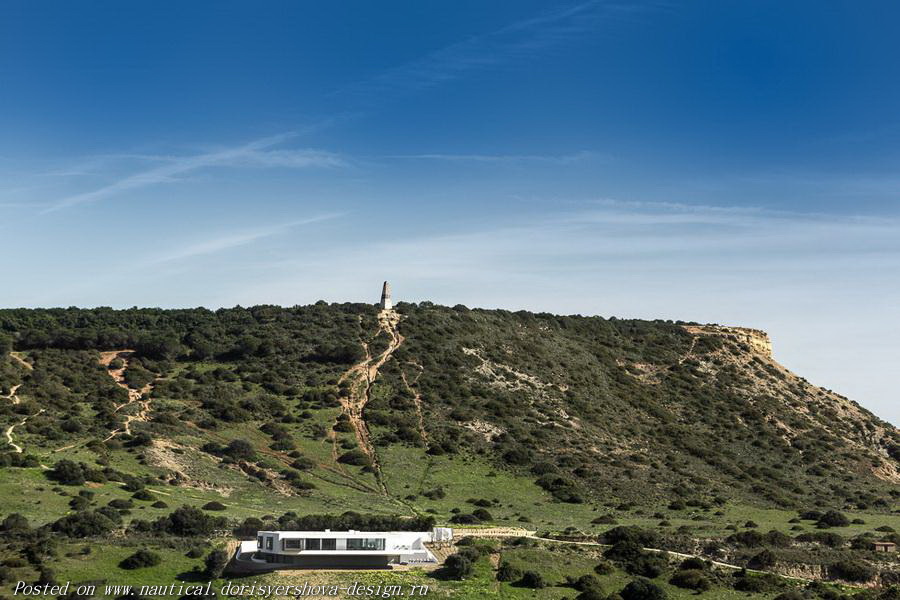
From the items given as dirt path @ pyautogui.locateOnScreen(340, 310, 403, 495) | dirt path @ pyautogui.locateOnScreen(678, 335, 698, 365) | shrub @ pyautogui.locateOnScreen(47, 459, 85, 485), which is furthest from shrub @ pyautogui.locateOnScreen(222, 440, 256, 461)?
dirt path @ pyautogui.locateOnScreen(678, 335, 698, 365)

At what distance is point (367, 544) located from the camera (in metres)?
55.6

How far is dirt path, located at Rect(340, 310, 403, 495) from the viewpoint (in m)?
89.9

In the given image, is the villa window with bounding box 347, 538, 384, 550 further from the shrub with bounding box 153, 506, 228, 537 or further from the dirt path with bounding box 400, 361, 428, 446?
the dirt path with bounding box 400, 361, 428, 446

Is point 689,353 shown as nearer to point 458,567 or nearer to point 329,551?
point 458,567

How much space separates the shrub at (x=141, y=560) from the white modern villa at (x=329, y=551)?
4808 millimetres

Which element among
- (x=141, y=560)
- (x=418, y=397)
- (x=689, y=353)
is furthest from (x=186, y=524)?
(x=689, y=353)

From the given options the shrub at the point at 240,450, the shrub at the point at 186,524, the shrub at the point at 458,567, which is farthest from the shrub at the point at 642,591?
the shrub at the point at 240,450

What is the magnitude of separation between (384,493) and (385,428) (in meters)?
14.9

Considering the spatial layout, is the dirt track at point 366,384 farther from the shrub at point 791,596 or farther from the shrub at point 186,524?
the shrub at point 791,596

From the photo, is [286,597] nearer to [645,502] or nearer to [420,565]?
[420,565]

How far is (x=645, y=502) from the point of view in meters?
83.7

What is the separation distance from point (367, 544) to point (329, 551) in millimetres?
2319

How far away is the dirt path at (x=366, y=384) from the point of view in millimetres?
89938

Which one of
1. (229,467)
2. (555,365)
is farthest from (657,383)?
A: (229,467)
